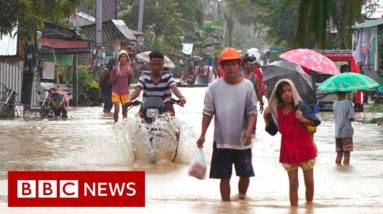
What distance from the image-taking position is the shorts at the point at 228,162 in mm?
8961

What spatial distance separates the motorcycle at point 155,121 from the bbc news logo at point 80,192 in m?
2.97

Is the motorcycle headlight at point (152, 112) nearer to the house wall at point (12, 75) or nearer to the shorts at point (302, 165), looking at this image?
the shorts at point (302, 165)

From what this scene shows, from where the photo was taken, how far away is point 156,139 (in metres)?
12.4

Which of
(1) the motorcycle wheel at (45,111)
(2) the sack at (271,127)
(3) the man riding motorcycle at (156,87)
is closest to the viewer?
(2) the sack at (271,127)

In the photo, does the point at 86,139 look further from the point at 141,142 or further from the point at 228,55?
the point at 228,55

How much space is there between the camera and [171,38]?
6775 centimetres

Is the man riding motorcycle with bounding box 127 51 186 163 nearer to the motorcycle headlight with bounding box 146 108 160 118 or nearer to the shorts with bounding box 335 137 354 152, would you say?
the motorcycle headlight with bounding box 146 108 160 118

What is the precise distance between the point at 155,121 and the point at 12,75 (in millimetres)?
14545

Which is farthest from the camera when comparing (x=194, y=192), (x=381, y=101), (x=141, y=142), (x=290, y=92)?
(x=381, y=101)

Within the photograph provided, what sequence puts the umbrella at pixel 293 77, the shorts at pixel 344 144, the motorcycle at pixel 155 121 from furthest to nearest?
the umbrella at pixel 293 77, the shorts at pixel 344 144, the motorcycle at pixel 155 121

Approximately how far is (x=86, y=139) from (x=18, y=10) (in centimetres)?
300

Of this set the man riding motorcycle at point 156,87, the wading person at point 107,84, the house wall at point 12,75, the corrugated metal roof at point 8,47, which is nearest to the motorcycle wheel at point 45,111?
the wading person at point 107,84

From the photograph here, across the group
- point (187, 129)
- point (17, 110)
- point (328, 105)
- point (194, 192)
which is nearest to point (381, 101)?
point (328, 105)

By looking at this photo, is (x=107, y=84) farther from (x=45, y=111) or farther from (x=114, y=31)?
(x=114, y=31)
